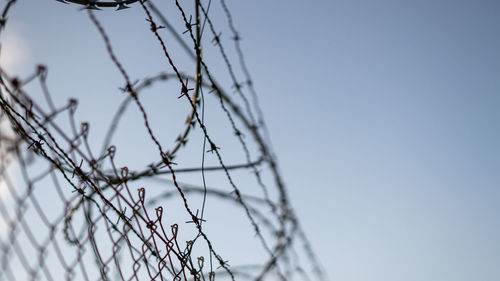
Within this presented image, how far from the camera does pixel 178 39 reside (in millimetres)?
2514

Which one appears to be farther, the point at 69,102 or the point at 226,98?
the point at 226,98

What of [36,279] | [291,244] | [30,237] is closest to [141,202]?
[30,237]

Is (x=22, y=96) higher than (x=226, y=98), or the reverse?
(x=226, y=98)

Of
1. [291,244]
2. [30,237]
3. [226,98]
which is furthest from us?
[291,244]

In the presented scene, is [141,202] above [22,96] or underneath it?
underneath

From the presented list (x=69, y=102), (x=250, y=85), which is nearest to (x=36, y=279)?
(x=69, y=102)

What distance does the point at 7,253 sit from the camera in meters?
1.64

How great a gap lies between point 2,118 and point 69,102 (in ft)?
1.01

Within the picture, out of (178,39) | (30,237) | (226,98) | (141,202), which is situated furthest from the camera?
(226,98)

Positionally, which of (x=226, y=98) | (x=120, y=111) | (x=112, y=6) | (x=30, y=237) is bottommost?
(x=30, y=237)

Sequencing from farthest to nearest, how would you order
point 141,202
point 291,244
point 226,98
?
1. point 291,244
2. point 226,98
3. point 141,202

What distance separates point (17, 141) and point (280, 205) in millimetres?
2336

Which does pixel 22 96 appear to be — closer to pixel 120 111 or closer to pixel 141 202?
pixel 141 202

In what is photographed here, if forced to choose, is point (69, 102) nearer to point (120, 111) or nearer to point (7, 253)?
point (7, 253)
